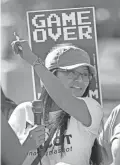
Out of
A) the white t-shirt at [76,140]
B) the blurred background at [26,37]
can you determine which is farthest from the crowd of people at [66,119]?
the blurred background at [26,37]

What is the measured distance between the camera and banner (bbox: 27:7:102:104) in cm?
187

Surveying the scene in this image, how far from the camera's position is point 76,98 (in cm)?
159

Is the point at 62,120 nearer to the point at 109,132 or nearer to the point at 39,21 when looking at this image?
the point at 109,132

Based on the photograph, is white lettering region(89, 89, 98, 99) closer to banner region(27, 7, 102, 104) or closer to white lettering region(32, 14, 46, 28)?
banner region(27, 7, 102, 104)

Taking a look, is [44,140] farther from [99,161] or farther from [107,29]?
[107,29]

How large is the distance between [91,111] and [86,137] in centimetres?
13

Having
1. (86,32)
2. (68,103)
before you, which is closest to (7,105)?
(68,103)

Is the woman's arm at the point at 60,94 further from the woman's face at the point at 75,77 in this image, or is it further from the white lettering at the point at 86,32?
the white lettering at the point at 86,32

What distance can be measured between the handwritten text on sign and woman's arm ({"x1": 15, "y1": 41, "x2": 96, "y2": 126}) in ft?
0.90

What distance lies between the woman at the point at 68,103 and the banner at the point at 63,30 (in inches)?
3.3

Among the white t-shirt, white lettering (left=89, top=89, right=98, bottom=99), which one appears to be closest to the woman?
the white t-shirt

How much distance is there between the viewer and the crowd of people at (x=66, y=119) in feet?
5.28

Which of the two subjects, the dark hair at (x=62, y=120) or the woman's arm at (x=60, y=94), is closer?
the woman's arm at (x=60, y=94)

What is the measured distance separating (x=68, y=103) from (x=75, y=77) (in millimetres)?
215
